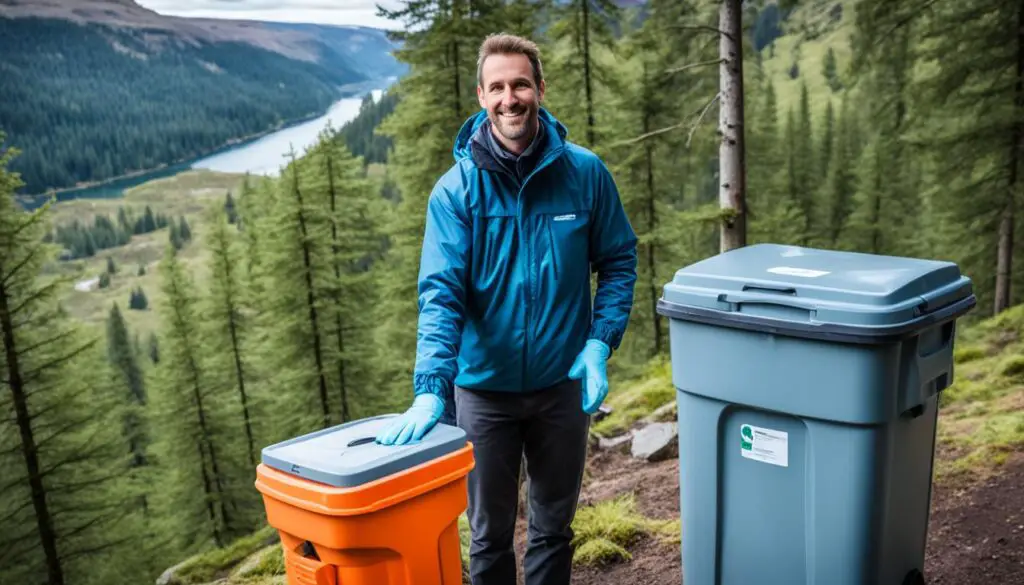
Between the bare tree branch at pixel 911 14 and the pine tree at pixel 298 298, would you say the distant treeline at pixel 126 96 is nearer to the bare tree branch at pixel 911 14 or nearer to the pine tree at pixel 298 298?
the pine tree at pixel 298 298

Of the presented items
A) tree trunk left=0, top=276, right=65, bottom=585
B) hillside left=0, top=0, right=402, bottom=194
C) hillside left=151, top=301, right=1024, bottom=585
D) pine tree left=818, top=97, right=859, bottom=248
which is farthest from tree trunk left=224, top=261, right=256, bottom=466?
hillside left=0, top=0, right=402, bottom=194

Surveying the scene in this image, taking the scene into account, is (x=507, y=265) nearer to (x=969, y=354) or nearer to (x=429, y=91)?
(x=969, y=354)

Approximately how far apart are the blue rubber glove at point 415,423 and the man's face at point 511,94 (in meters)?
0.97

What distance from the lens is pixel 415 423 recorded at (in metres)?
2.39

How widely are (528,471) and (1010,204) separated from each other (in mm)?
14267

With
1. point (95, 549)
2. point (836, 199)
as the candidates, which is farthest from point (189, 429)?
point (836, 199)

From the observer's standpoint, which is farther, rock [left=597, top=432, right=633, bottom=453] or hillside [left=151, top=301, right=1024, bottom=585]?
rock [left=597, top=432, right=633, bottom=453]

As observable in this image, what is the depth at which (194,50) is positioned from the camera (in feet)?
568

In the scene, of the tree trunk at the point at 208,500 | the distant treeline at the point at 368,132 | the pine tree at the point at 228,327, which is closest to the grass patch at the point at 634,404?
the pine tree at the point at 228,327

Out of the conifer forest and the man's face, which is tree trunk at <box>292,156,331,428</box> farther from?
the man's face

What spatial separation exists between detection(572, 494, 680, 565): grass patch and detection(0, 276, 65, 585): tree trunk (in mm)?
13474

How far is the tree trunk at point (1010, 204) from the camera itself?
1229cm

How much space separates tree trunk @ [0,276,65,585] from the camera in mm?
13883

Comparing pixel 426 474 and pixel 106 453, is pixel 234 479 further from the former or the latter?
pixel 426 474
